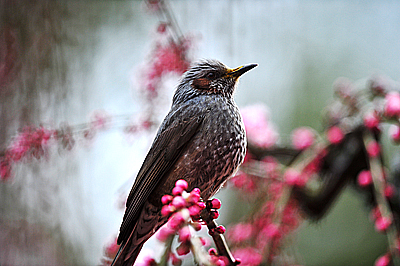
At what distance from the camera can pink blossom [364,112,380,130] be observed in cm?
275

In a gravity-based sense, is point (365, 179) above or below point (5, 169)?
below

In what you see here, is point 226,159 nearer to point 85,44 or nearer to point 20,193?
point 20,193


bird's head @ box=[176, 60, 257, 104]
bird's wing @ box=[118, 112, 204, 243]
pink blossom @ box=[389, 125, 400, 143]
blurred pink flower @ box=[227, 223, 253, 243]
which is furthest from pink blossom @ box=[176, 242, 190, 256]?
pink blossom @ box=[389, 125, 400, 143]

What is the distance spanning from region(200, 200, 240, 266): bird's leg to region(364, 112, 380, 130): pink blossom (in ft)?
6.04

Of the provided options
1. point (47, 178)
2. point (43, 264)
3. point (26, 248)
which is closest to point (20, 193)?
point (47, 178)

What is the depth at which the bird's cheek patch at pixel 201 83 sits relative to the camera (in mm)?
2266

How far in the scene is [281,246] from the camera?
262 cm

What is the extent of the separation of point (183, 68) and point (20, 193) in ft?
5.07

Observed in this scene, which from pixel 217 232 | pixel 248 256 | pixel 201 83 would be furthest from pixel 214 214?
pixel 248 256

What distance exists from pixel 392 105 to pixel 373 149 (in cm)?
39

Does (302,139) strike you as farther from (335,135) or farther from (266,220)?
(266,220)

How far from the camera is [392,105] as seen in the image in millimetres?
2506

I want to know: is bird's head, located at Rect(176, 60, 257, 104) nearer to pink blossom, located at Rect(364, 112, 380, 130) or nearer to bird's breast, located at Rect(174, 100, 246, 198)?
bird's breast, located at Rect(174, 100, 246, 198)

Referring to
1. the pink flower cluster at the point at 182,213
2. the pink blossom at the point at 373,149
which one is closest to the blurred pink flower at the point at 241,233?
the pink blossom at the point at 373,149
